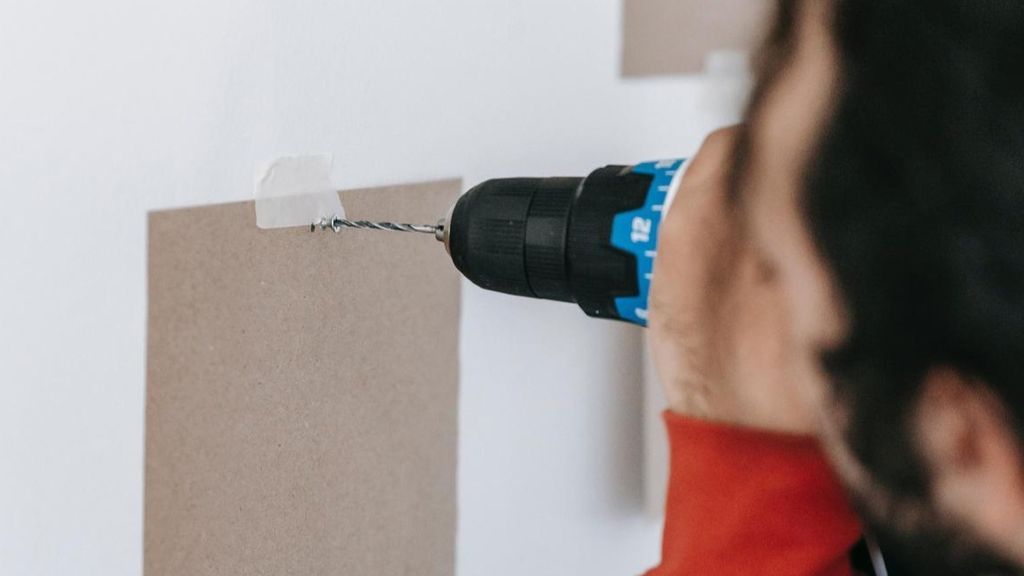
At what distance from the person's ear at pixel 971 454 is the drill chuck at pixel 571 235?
158mm

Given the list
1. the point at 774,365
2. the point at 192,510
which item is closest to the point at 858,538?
the point at 774,365

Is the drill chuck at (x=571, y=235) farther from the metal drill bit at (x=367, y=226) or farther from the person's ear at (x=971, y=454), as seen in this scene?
the person's ear at (x=971, y=454)

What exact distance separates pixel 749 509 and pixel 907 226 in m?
0.19

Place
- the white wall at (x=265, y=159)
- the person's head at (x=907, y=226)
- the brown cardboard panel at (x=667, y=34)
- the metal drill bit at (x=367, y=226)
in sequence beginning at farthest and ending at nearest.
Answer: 1. the brown cardboard panel at (x=667, y=34)
2. the metal drill bit at (x=367, y=226)
3. the white wall at (x=265, y=159)
4. the person's head at (x=907, y=226)

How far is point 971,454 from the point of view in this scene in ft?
0.68

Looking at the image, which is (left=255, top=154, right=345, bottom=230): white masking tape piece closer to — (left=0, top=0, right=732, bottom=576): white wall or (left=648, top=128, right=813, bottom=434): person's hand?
(left=0, top=0, right=732, bottom=576): white wall

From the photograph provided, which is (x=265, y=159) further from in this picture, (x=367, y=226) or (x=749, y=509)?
(x=749, y=509)

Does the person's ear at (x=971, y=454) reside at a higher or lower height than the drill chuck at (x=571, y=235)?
lower

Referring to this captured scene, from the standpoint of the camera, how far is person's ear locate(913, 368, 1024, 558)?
0.20m

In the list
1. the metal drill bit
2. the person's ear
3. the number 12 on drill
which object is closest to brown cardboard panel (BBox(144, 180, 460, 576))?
the metal drill bit

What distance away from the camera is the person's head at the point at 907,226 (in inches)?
7.3

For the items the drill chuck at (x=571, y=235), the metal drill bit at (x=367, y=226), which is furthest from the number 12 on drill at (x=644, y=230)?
the metal drill bit at (x=367, y=226)

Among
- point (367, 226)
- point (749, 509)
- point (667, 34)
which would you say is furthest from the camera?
point (667, 34)

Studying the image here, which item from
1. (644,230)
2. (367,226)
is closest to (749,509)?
(644,230)
